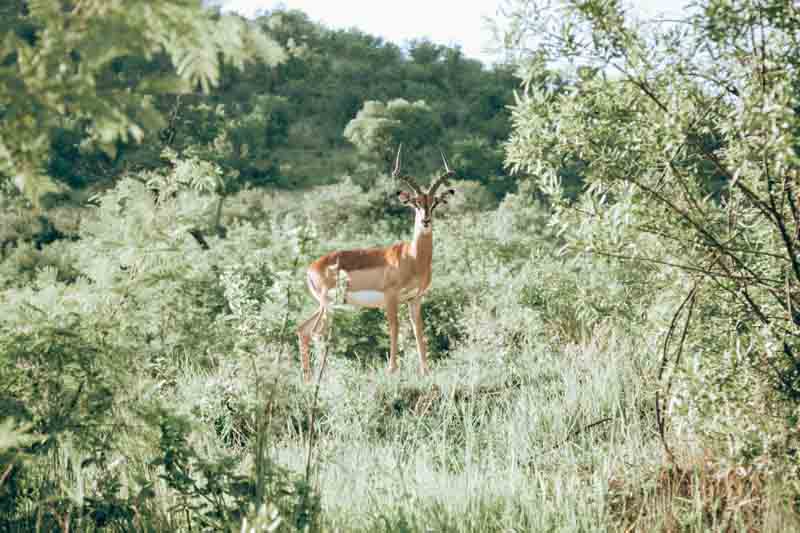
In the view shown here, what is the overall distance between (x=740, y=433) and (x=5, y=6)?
20.6 m

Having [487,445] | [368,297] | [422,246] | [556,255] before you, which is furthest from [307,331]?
[556,255]

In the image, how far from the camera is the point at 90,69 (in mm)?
1191

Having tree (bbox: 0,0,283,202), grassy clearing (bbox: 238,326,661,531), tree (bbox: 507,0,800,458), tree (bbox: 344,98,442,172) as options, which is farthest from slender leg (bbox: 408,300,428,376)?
tree (bbox: 344,98,442,172)

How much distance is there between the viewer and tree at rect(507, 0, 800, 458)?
2445 mm

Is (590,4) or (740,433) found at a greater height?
(590,4)

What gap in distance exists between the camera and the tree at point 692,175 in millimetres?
2445

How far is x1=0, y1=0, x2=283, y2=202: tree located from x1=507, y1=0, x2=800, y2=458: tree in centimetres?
151

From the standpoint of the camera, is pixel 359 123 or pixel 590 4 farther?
pixel 359 123

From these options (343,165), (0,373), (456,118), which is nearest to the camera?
(0,373)

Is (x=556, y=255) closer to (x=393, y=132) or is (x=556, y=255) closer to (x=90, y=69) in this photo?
(x=90, y=69)

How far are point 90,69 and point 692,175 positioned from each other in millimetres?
2380

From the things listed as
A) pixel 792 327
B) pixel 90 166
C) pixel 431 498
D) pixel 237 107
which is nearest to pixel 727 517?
pixel 792 327

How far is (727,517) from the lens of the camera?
2699 mm

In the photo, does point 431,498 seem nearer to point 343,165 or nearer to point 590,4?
point 590,4
